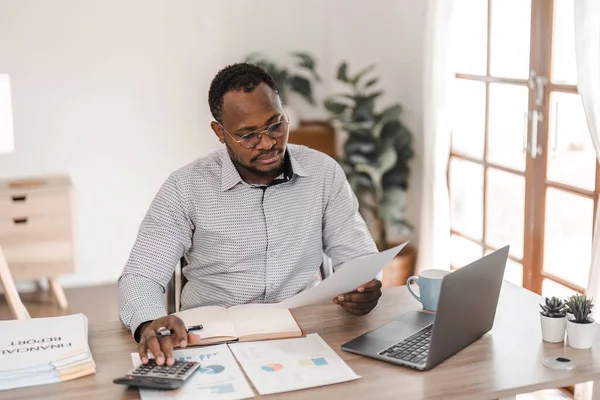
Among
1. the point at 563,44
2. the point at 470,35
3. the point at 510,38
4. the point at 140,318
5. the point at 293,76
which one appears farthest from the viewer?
the point at 293,76

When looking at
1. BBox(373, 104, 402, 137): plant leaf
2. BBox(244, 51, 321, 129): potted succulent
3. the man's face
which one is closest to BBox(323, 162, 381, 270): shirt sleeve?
the man's face

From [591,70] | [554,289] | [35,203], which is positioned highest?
[591,70]

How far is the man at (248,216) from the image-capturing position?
83.3 inches

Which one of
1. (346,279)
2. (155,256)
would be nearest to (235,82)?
(155,256)

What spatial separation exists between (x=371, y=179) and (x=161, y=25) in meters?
1.62

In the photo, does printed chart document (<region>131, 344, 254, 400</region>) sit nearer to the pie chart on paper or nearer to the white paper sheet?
the pie chart on paper

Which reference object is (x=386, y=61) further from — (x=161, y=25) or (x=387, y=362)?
(x=387, y=362)

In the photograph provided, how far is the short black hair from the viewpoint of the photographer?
216 centimetres

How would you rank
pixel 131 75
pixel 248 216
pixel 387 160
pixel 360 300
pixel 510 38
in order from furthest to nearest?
pixel 131 75 < pixel 387 160 < pixel 510 38 < pixel 248 216 < pixel 360 300

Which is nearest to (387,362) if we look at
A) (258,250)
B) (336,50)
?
(258,250)

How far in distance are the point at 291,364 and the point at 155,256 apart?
59cm

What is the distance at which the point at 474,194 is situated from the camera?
156 inches

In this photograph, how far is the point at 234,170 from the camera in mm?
2229

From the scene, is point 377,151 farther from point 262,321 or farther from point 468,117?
point 262,321
